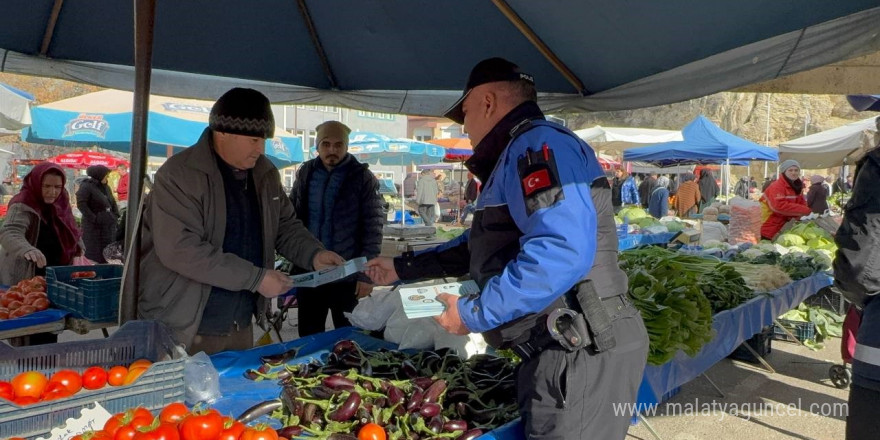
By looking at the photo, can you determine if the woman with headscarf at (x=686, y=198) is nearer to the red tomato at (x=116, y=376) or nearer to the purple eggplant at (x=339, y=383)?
the purple eggplant at (x=339, y=383)

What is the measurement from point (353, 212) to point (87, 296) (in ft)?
6.53

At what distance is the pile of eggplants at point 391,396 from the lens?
2203mm

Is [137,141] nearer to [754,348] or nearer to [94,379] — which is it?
[94,379]

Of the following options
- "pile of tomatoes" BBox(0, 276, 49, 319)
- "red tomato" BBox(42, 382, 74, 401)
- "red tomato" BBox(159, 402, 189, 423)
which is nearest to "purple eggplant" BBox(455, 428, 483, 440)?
"red tomato" BBox(159, 402, 189, 423)

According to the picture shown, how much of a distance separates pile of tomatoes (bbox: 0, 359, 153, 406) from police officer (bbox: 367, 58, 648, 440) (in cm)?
127

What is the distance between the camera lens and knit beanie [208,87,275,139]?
2932mm

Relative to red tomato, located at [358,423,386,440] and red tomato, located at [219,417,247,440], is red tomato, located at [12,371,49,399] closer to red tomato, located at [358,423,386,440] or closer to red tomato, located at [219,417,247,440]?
red tomato, located at [219,417,247,440]

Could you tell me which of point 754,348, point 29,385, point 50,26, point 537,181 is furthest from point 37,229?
point 754,348

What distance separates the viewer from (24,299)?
395cm

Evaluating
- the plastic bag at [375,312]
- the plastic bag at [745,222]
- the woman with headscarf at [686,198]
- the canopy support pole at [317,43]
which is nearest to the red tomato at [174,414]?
the plastic bag at [375,312]

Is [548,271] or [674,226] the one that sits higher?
[548,271]

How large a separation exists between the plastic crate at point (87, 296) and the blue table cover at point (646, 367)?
1.29m

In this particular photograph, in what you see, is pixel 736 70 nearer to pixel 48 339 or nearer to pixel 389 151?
pixel 48 339

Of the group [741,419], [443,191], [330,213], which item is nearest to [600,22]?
[330,213]
